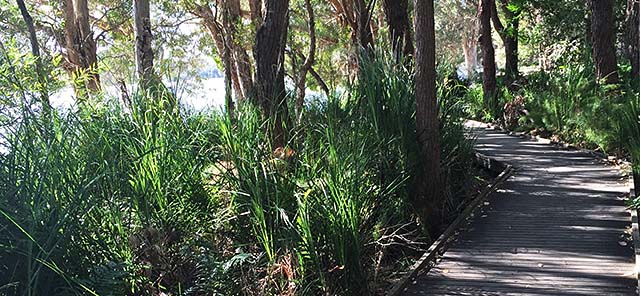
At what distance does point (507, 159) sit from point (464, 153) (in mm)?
2895

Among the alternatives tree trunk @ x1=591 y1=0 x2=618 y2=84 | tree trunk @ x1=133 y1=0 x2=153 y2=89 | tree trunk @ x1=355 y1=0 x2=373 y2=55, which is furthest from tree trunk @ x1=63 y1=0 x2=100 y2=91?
tree trunk @ x1=591 y1=0 x2=618 y2=84

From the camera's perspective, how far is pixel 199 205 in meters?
5.18

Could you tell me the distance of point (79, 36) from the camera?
1264 cm

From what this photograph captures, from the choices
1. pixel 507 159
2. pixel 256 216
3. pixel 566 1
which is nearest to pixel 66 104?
pixel 256 216

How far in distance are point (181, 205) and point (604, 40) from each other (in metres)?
10.0

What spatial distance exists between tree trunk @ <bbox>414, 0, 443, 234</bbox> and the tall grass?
2.43 ft

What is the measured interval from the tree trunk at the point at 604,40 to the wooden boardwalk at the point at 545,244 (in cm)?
375

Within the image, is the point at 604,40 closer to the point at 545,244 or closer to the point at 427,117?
the point at 427,117

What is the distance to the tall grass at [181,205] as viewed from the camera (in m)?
3.28

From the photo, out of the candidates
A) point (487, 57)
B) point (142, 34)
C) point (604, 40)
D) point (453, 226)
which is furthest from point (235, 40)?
point (453, 226)

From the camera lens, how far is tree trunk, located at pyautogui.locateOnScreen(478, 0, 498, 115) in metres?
17.0

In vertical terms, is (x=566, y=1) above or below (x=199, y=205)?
above

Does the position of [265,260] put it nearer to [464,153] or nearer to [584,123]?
[464,153]

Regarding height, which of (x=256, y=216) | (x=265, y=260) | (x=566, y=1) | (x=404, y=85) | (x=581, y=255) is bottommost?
(x=581, y=255)
